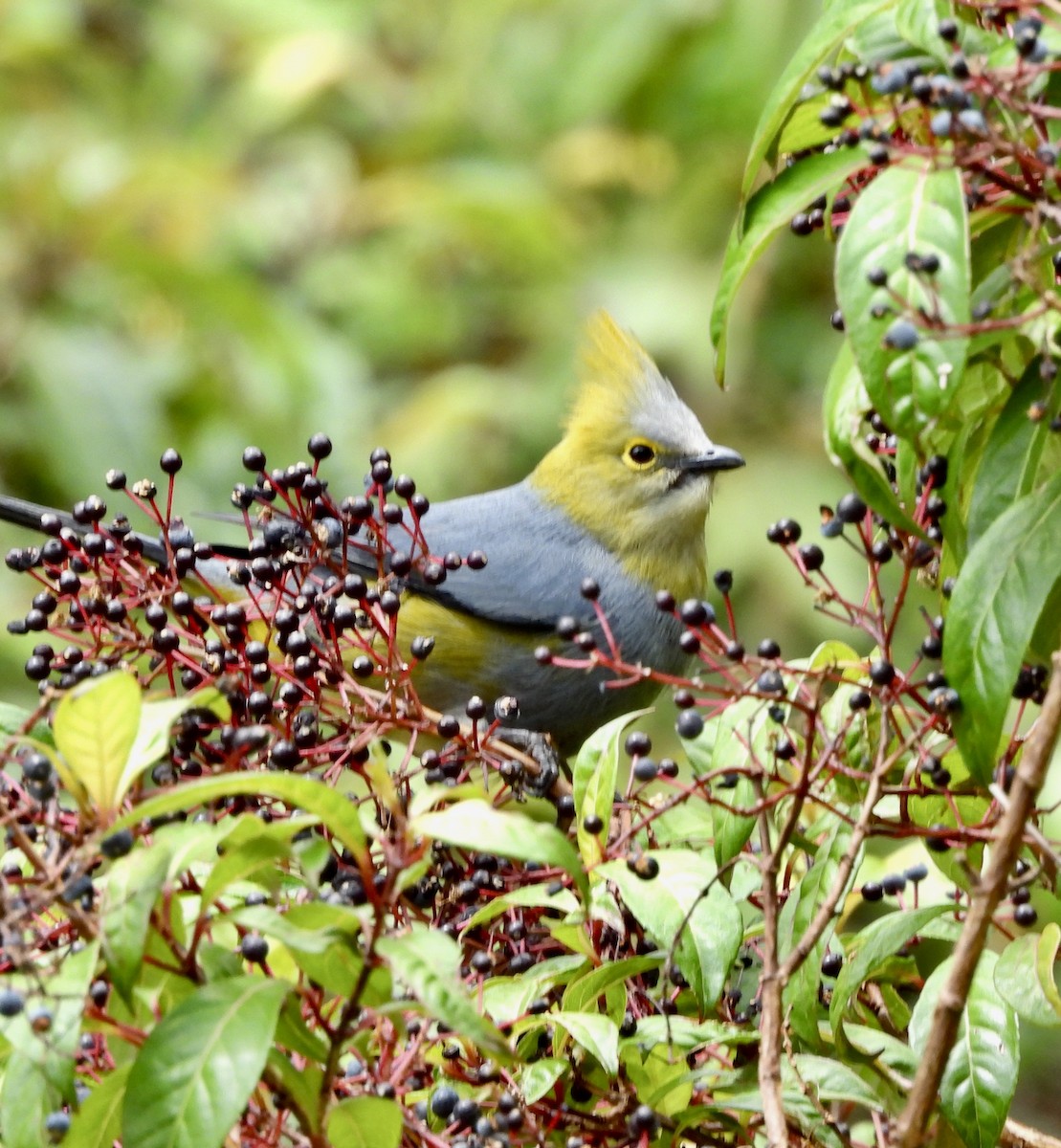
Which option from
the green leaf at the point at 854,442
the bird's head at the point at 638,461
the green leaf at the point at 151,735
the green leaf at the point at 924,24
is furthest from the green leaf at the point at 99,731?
the bird's head at the point at 638,461

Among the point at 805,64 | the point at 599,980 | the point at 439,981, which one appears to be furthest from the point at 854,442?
the point at 439,981

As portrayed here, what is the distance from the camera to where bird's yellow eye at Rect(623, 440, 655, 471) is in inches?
137

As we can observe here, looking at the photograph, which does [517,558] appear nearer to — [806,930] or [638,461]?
[638,461]

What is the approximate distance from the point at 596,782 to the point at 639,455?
6.10 feet

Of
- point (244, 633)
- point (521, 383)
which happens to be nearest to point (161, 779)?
point (244, 633)

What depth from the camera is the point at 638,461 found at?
3.49 meters

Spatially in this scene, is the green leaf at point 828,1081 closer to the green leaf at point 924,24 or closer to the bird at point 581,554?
the green leaf at point 924,24

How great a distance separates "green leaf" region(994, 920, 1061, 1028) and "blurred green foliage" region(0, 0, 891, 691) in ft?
11.2

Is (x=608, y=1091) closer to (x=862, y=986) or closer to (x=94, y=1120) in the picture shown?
(x=862, y=986)

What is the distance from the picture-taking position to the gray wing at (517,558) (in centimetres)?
315

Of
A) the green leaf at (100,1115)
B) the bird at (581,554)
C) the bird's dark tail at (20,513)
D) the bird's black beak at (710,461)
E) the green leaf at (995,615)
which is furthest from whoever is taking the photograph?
the bird's black beak at (710,461)

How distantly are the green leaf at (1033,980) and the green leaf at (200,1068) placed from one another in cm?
76

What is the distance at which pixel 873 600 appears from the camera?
1.68 metres

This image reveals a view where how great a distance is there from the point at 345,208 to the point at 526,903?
18.2 feet
